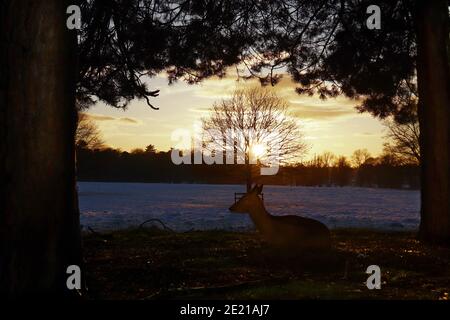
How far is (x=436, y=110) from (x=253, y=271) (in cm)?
551

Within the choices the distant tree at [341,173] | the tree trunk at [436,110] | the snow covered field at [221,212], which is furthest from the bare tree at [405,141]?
the distant tree at [341,173]

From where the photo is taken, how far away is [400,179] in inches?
3369

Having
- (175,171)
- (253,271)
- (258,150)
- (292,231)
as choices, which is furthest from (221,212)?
(175,171)

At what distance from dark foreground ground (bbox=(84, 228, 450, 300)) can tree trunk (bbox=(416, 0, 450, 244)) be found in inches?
42.7

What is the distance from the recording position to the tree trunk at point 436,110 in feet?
30.6

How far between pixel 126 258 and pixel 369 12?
21.8 ft

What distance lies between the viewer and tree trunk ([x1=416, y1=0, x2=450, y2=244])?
9.33 m

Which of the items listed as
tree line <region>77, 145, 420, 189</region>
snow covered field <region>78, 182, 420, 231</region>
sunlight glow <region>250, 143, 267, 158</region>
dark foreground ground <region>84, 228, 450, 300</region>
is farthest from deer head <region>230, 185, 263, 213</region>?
tree line <region>77, 145, 420, 189</region>

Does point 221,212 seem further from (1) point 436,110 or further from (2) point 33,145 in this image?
(2) point 33,145

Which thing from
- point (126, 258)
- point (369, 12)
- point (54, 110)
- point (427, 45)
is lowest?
point (126, 258)

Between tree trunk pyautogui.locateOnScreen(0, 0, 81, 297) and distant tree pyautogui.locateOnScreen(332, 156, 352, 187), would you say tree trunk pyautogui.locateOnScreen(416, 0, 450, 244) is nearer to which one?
tree trunk pyautogui.locateOnScreen(0, 0, 81, 297)

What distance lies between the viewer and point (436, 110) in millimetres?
9352
